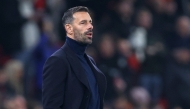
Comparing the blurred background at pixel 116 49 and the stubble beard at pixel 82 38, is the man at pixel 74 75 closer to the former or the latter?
the stubble beard at pixel 82 38

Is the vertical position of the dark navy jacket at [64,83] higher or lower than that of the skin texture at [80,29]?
lower

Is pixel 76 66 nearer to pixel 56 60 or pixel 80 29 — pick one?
pixel 56 60

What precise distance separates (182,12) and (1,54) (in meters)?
3.25

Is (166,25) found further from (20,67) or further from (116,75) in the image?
(20,67)

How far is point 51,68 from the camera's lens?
5.13 meters

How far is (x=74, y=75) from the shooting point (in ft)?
17.1

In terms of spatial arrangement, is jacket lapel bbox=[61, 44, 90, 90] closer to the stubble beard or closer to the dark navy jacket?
the dark navy jacket

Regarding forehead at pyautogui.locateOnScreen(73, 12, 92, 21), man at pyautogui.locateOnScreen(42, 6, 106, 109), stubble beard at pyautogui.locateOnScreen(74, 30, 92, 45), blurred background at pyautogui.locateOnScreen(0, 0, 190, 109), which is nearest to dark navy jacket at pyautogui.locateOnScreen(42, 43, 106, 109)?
man at pyautogui.locateOnScreen(42, 6, 106, 109)

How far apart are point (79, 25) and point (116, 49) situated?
16.6 feet

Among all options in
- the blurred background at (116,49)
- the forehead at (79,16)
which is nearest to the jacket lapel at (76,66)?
the forehead at (79,16)

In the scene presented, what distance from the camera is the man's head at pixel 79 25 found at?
209 inches

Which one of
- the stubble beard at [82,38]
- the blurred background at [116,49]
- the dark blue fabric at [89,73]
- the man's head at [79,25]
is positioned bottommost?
the blurred background at [116,49]

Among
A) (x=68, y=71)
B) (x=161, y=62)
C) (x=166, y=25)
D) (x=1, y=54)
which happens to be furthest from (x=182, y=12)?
(x=68, y=71)

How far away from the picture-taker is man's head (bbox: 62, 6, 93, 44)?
5297 millimetres
